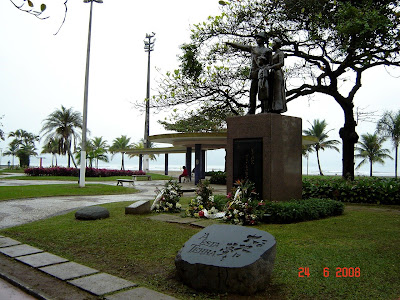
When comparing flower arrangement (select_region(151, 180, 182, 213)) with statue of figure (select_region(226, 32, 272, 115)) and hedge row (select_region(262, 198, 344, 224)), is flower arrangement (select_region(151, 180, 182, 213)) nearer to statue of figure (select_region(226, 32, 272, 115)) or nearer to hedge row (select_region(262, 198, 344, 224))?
hedge row (select_region(262, 198, 344, 224))

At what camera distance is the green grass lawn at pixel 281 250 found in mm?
3863

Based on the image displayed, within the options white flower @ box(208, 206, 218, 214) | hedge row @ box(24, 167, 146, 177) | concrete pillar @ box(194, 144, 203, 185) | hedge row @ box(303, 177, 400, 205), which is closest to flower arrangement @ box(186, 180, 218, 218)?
white flower @ box(208, 206, 218, 214)

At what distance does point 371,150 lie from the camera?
44000mm

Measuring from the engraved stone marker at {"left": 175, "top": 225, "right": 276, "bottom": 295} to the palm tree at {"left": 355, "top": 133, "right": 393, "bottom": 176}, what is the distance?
43548mm

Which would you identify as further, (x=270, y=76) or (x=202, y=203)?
(x=270, y=76)

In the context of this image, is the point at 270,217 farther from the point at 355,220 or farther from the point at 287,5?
the point at 287,5

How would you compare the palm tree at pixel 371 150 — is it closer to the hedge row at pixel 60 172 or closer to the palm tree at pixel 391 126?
the palm tree at pixel 391 126

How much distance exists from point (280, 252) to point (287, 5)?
10160 mm

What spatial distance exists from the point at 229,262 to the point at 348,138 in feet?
43.9

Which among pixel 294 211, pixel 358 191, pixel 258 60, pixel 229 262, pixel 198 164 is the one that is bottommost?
pixel 229 262

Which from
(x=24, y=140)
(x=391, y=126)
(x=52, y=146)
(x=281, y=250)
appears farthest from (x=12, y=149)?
(x=281, y=250)

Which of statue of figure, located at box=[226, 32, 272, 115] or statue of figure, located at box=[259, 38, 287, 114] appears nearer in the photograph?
statue of figure, located at box=[259, 38, 287, 114]

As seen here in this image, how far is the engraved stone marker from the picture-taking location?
12.0 feet

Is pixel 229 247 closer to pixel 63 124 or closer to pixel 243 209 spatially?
pixel 243 209
